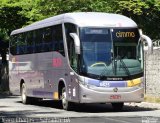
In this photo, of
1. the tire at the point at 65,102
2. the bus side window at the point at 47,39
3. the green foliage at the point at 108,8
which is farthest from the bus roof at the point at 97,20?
the green foliage at the point at 108,8

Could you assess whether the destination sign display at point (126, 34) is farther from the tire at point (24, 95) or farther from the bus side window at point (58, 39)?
the tire at point (24, 95)

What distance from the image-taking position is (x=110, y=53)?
18688mm

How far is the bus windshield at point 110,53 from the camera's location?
18.5m

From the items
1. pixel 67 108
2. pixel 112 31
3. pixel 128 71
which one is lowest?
pixel 67 108

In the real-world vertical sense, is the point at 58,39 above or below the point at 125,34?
below

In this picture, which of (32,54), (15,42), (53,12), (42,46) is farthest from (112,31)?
(53,12)

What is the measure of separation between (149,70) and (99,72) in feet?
27.5

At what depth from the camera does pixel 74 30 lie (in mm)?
19094

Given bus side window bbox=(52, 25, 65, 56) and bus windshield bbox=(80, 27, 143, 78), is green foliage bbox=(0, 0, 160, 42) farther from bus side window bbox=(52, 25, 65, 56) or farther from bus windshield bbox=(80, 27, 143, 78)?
bus windshield bbox=(80, 27, 143, 78)

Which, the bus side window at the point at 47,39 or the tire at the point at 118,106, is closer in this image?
the tire at the point at 118,106

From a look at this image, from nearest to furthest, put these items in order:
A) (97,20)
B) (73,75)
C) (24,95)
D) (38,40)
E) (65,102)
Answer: (73,75)
(97,20)
(65,102)
(38,40)
(24,95)

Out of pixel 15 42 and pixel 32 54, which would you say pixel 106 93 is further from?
pixel 15 42

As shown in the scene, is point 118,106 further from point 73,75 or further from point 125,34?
point 125,34

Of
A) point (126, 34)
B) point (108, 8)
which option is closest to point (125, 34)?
point (126, 34)
